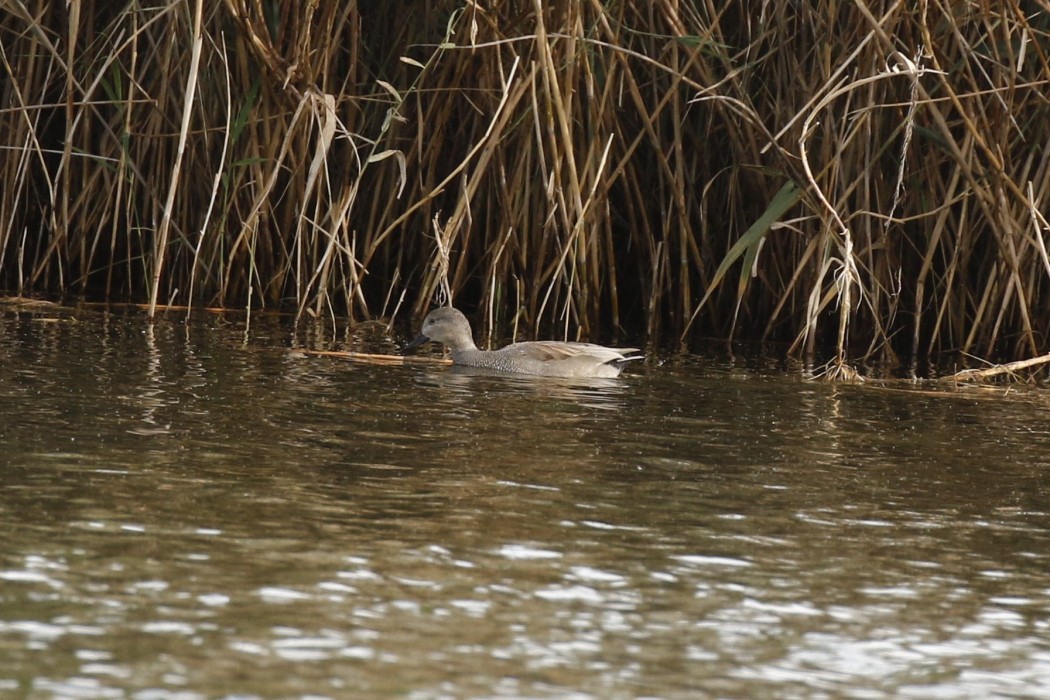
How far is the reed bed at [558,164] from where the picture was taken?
950cm

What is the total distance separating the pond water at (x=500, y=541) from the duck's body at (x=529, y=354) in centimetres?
77

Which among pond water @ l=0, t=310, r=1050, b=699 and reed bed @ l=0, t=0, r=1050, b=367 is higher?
reed bed @ l=0, t=0, r=1050, b=367

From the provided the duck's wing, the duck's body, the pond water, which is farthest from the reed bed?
the pond water

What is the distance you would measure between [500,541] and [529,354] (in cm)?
420

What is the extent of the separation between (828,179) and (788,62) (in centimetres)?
70

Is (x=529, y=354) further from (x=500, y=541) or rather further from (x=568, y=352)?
(x=500, y=541)

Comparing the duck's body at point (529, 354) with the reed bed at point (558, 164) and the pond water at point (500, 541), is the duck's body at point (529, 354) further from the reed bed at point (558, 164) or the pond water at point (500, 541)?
the pond water at point (500, 541)

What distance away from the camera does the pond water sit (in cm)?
381

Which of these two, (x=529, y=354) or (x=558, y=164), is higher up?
(x=558, y=164)

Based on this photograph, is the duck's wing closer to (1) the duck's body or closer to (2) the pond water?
(1) the duck's body

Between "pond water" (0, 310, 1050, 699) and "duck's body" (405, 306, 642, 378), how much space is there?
2.54 ft

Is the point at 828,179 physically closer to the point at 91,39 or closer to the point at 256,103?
the point at 256,103

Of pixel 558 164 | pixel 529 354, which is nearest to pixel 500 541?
pixel 529 354

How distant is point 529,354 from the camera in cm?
909
